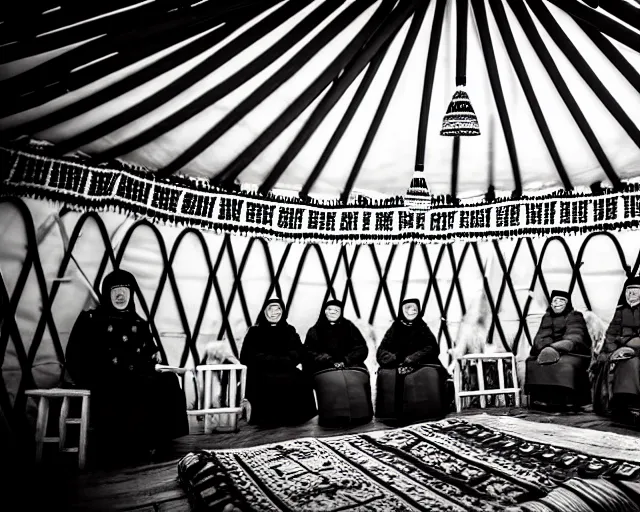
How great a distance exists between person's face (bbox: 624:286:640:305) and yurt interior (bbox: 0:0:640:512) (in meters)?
0.01

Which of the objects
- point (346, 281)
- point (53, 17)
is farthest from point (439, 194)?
point (53, 17)

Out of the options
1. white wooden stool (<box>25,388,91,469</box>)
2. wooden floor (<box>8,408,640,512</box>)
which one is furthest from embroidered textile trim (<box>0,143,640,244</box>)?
wooden floor (<box>8,408,640,512</box>)

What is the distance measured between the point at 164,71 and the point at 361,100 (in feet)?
3.90

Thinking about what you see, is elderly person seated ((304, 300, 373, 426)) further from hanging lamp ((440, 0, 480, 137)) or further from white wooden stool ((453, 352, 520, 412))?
hanging lamp ((440, 0, 480, 137))

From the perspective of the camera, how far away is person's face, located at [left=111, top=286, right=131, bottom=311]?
3.37m

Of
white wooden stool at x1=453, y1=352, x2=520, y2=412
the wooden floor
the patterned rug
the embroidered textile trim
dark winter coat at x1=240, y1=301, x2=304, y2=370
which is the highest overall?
the embroidered textile trim

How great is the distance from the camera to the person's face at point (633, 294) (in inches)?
156

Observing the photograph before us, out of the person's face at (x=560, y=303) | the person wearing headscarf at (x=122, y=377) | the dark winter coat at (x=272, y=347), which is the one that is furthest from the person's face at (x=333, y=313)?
the person's face at (x=560, y=303)

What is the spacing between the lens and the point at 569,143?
155 inches

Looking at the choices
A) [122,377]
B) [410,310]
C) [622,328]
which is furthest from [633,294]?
[122,377]

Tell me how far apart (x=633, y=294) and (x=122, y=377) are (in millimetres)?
3360

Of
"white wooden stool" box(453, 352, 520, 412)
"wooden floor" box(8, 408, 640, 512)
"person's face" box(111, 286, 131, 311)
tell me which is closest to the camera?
"wooden floor" box(8, 408, 640, 512)

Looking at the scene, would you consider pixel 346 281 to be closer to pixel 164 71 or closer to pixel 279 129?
pixel 279 129

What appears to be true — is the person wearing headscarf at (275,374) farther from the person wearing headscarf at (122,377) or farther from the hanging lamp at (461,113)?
the hanging lamp at (461,113)
